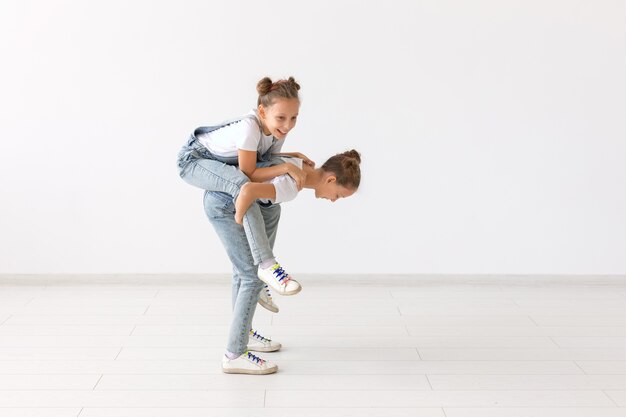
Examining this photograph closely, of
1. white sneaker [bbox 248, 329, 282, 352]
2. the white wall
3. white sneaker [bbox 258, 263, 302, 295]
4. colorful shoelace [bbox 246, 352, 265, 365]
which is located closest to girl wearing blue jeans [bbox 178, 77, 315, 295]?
white sneaker [bbox 258, 263, 302, 295]

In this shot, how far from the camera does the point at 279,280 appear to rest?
2811mm

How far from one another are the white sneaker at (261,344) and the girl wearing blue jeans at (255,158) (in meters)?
0.56

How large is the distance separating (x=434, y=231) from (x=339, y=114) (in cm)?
80

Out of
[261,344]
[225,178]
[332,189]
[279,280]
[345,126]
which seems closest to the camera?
[279,280]

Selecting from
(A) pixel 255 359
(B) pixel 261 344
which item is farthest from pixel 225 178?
(B) pixel 261 344

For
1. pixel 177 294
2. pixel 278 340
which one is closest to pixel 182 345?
pixel 278 340

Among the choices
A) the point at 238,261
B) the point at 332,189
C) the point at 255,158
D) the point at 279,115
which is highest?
the point at 279,115

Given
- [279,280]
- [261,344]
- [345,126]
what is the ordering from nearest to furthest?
1. [279,280]
2. [261,344]
3. [345,126]

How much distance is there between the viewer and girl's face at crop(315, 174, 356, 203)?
3027mm

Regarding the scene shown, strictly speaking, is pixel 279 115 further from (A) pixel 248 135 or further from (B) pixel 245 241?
(B) pixel 245 241

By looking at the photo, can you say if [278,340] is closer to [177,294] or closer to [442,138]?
[177,294]

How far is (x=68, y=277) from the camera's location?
4539 mm

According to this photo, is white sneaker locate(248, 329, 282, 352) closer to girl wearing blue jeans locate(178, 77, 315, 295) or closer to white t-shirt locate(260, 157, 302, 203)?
girl wearing blue jeans locate(178, 77, 315, 295)

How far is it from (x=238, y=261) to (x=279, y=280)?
0.30 meters
